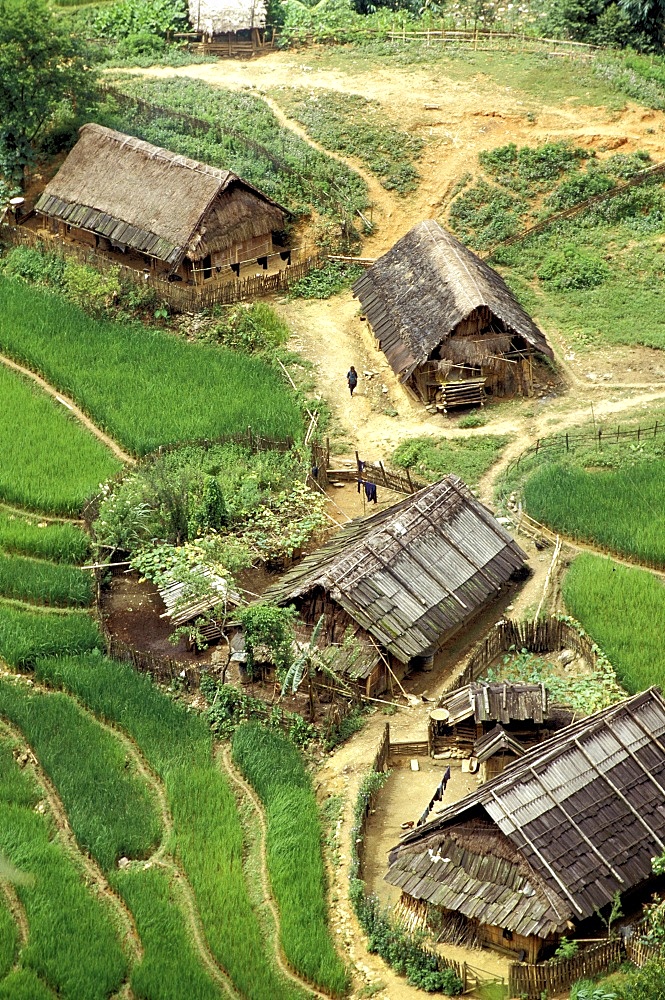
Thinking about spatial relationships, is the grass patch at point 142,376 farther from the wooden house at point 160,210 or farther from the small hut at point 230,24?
the small hut at point 230,24

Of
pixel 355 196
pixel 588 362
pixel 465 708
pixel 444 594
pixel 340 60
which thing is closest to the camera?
pixel 465 708

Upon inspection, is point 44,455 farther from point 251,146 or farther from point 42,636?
point 251,146

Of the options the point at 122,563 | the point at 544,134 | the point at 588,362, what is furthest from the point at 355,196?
the point at 122,563

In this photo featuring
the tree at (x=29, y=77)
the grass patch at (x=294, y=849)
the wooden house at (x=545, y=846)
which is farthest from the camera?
the tree at (x=29, y=77)

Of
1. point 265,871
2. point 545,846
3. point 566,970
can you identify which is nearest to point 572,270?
point 265,871

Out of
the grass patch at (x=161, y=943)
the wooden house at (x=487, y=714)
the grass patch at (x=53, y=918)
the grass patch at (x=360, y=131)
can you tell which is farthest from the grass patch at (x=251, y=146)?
the grass patch at (x=161, y=943)

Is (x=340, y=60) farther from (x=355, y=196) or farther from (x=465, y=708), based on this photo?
(x=465, y=708)

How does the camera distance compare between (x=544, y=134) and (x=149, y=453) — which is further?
(x=544, y=134)
